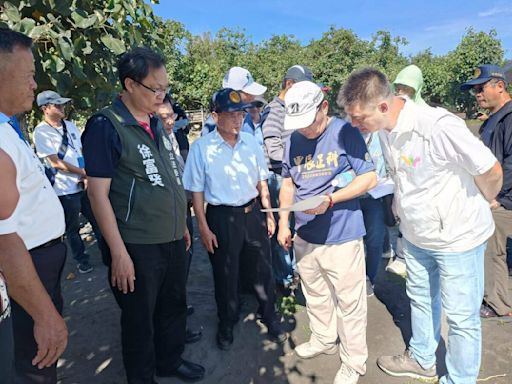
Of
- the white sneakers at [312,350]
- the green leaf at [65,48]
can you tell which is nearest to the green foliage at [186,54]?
the green leaf at [65,48]

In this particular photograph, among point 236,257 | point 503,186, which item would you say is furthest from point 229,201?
point 503,186

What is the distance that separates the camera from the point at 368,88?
2.00 meters

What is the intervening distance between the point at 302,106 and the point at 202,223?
1199 millimetres

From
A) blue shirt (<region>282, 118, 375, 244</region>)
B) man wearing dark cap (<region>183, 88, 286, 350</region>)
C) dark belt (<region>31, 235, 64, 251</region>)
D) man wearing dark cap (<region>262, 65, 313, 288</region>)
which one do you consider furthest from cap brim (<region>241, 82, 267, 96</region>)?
dark belt (<region>31, 235, 64, 251</region>)

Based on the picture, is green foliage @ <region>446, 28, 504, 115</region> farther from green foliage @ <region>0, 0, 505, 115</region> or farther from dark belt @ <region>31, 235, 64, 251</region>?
dark belt @ <region>31, 235, 64, 251</region>

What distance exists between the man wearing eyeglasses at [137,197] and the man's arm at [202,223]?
1.20 ft

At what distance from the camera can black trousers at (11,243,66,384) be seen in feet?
5.53

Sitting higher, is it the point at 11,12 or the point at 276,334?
the point at 11,12

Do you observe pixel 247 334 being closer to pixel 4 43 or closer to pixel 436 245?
pixel 436 245

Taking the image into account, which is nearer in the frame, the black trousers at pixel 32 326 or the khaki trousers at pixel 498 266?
the black trousers at pixel 32 326

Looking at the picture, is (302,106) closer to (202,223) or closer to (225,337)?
(202,223)

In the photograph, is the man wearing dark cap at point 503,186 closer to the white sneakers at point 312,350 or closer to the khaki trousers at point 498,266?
the khaki trousers at point 498,266

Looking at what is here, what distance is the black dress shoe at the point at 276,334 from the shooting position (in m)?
3.14

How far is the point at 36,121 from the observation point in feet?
14.9
